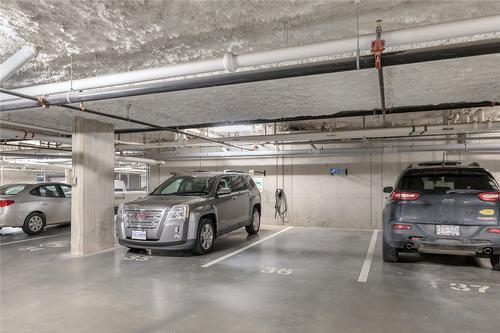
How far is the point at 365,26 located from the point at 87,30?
2.49 meters

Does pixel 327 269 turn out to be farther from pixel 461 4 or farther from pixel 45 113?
pixel 45 113

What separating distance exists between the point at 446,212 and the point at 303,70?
307cm

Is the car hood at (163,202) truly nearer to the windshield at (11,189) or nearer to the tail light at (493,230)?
the windshield at (11,189)

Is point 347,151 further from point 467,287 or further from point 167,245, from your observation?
point 167,245

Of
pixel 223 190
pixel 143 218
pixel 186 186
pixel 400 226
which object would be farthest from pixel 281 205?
pixel 400 226

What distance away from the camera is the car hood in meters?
5.88

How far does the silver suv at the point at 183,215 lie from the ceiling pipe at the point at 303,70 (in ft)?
8.13

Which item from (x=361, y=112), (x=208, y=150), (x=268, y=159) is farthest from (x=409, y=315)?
(x=208, y=150)

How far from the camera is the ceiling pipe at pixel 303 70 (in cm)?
264

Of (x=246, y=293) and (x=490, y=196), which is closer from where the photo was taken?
(x=246, y=293)

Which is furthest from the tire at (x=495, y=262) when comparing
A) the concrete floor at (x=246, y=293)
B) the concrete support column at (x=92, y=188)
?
the concrete support column at (x=92, y=188)

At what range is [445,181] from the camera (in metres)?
4.89

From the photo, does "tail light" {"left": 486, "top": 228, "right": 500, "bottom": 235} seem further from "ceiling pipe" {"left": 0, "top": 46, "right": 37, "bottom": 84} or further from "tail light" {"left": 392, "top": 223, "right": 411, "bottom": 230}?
"ceiling pipe" {"left": 0, "top": 46, "right": 37, "bottom": 84}

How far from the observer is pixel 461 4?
8.63 ft
